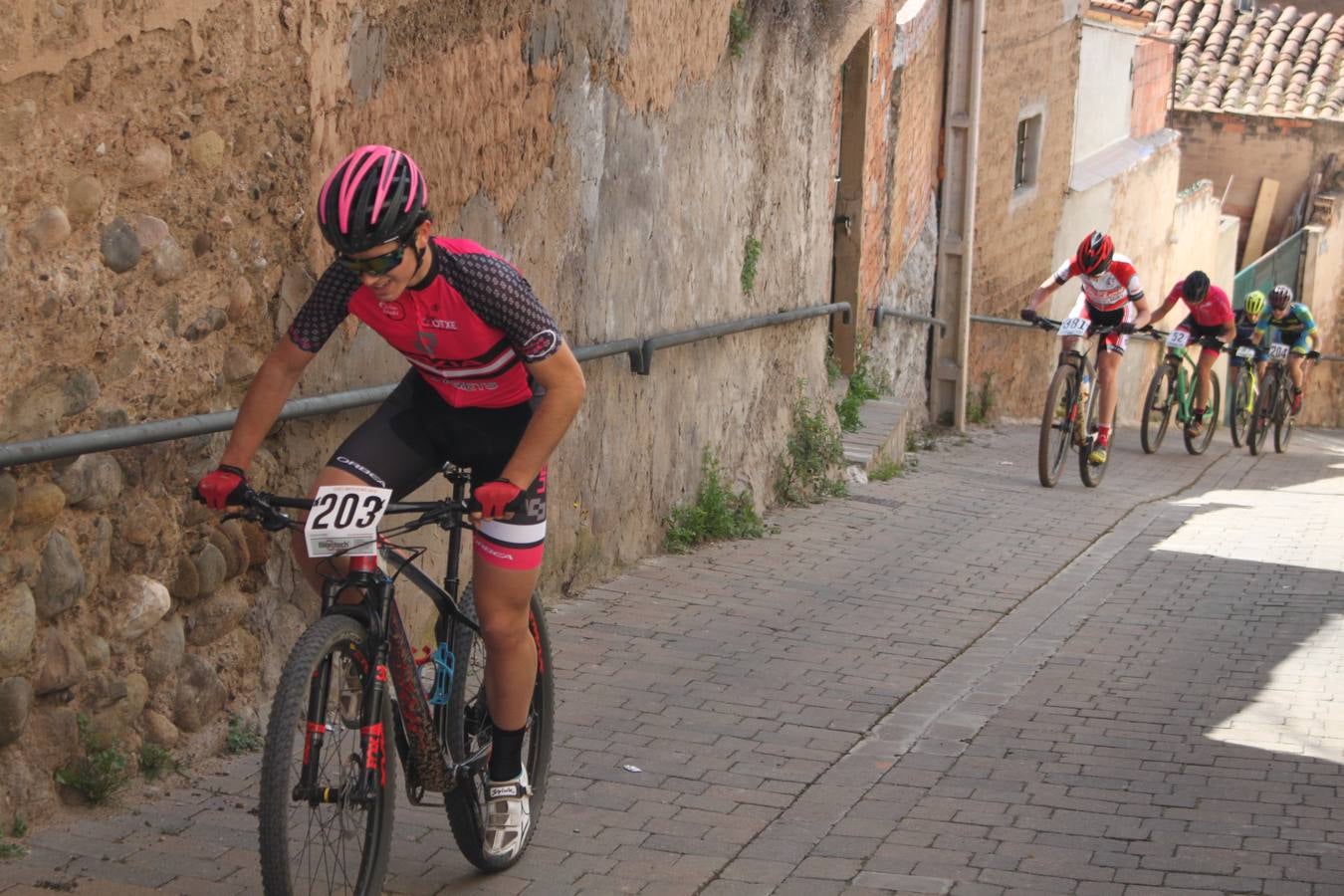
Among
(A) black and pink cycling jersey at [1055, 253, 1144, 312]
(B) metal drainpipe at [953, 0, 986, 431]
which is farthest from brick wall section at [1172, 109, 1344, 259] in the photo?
(A) black and pink cycling jersey at [1055, 253, 1144, 312]

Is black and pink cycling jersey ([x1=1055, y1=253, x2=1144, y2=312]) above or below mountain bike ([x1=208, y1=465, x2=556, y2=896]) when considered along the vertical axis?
above

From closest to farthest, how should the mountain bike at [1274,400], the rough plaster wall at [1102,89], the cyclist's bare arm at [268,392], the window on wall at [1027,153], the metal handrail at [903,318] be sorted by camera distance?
the cyclist's bare arm at [268,392] < the metal handrail at [903,318] < the mountain bike at [1274,400] < the window on wall at [1027,153] < the rough plaster wall at [1102,89]

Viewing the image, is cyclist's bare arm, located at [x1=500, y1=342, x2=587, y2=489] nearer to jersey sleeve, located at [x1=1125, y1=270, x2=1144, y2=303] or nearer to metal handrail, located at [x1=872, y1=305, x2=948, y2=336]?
jersey sleeve, located at [x1=1125, y1=270, x2=1144, y2=303]

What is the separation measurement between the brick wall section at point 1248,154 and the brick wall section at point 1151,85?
309 cm

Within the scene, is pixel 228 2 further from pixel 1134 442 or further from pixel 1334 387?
pixel 1334 387

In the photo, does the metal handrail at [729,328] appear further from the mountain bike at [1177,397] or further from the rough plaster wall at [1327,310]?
the rough plaster wall at [1327,310]

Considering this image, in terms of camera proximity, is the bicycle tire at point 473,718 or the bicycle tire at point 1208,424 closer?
the bicycle tire at point 473,718

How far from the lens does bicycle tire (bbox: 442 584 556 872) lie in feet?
14.7

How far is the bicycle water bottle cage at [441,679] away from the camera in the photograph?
445cm

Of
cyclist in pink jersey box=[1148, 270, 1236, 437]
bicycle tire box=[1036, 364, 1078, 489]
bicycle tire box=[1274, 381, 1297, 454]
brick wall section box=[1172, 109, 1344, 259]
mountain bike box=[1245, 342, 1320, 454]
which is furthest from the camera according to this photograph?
brick wall section box=[1172, 109, 1344, 259]

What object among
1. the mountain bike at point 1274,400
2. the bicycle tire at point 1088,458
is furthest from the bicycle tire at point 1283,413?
the bicycle tire at point 1088,458

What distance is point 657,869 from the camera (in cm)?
479

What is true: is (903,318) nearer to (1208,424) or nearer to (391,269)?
(1208,424)

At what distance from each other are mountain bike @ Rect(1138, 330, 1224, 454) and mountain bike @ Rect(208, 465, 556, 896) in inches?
496
